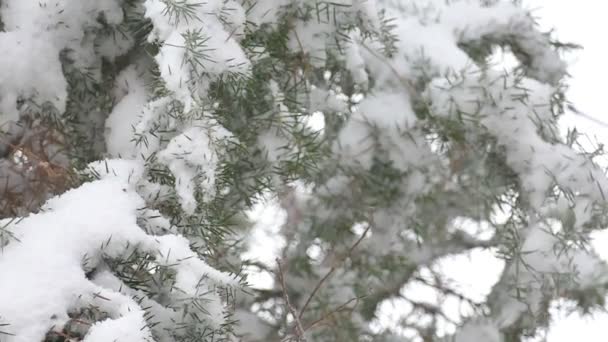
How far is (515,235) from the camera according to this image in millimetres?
1559

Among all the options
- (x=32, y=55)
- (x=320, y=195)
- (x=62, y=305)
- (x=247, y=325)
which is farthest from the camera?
(x=247, y=325)

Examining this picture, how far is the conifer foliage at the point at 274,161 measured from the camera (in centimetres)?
97

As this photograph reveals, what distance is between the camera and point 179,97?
1090 millimetres

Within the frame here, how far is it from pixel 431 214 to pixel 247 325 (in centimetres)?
57

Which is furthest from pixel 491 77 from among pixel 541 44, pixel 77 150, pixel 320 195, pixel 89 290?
pixel 89 290

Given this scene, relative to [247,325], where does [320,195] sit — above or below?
above

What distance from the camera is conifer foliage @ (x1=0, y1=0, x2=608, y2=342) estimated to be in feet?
3.18

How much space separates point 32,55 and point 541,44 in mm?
993

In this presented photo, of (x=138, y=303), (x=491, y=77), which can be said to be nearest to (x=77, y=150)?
(x=138, y=303)

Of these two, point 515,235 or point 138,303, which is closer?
point 138,303

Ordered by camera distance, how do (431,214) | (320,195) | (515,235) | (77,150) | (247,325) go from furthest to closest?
(247,325) → (431,214) → (320,195) → (515,235) → (77,150)

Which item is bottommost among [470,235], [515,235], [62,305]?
[62,305]

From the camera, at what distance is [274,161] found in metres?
1.35

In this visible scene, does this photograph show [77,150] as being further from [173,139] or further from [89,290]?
[89,290]
